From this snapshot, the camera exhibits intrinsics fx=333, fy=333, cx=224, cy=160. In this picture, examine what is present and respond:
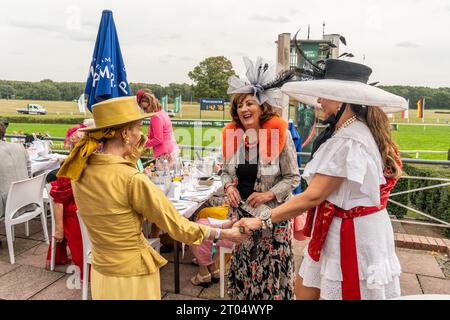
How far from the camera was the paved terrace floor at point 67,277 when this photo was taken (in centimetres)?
320

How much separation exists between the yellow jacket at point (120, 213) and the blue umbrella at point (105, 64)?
280cm

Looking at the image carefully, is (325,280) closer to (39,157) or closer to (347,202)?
(347,202)

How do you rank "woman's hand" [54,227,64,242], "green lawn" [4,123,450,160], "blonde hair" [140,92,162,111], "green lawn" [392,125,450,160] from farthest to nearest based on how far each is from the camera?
"green lawn" [392,125,450,160] → "green lawn" [4,123,450,160] → "blonde hair" [140,92,162,111] → "woman's hand" [54,227,64,242]

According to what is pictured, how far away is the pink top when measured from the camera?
5371 millimetres

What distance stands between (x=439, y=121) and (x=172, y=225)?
10700cm

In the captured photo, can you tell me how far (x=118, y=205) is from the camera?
159 centimetres

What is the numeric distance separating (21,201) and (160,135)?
2202 mm

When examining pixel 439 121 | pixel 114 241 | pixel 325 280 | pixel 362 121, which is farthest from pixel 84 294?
pixel 439 121

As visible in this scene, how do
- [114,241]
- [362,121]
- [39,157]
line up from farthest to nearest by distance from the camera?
[39,157], [362,121], [114,241]

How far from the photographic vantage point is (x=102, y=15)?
13.9ft

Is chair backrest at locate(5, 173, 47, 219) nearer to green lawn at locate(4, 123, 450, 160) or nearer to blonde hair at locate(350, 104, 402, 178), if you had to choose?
blonde hair at locate(350, 104, 402, 178)

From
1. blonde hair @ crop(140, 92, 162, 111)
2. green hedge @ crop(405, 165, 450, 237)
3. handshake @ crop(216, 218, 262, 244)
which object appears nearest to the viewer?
handshake @ crop(216, 218, 262, 244)

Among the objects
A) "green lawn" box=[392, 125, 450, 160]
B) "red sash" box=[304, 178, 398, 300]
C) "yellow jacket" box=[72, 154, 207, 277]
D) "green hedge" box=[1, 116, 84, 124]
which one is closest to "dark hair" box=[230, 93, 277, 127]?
"red sash" box=[304, 178, 398, 300]

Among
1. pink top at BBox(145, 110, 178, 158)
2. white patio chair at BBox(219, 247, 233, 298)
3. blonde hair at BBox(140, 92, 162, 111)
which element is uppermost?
blonde hair at BBox(140, 92, 162, 111)
